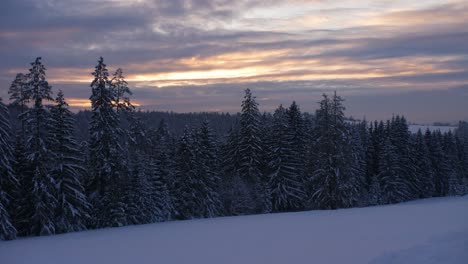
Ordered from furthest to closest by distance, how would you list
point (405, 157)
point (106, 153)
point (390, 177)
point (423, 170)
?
point (423, 170)
point (405, 157)
point (390, 177)
point (106, 153)

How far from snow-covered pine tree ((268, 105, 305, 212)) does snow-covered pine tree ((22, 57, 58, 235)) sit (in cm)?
2377

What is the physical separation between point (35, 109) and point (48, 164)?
169 inches

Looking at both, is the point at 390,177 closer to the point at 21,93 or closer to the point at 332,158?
the point at 332,158

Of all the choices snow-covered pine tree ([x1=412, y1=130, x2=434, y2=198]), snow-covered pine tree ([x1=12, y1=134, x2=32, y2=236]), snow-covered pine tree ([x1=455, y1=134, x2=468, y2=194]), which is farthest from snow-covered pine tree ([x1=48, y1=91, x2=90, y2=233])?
snow-covered pine tree ([x1=455, y1=134, x2=468, y2=194])

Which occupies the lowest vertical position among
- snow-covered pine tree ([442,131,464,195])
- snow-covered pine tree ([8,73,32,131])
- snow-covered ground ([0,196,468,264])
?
snow-covered pine tree ([442,131,464,195])

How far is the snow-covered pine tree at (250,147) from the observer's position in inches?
1880

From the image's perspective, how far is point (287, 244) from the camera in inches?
657

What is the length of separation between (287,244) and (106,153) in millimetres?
Result: 22513

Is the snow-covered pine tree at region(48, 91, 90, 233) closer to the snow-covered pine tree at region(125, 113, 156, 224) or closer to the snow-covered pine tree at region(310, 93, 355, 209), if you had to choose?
the snow-covered pine tree at region(125, 113, 156, 224)

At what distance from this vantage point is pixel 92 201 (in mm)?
36125

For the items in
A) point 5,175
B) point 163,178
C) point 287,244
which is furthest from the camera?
point 163,178

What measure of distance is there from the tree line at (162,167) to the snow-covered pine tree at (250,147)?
4.9 inches

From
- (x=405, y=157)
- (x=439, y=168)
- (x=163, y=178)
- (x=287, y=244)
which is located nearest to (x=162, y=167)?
(x=163, y=178)

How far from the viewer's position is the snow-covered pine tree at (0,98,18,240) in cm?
2834
